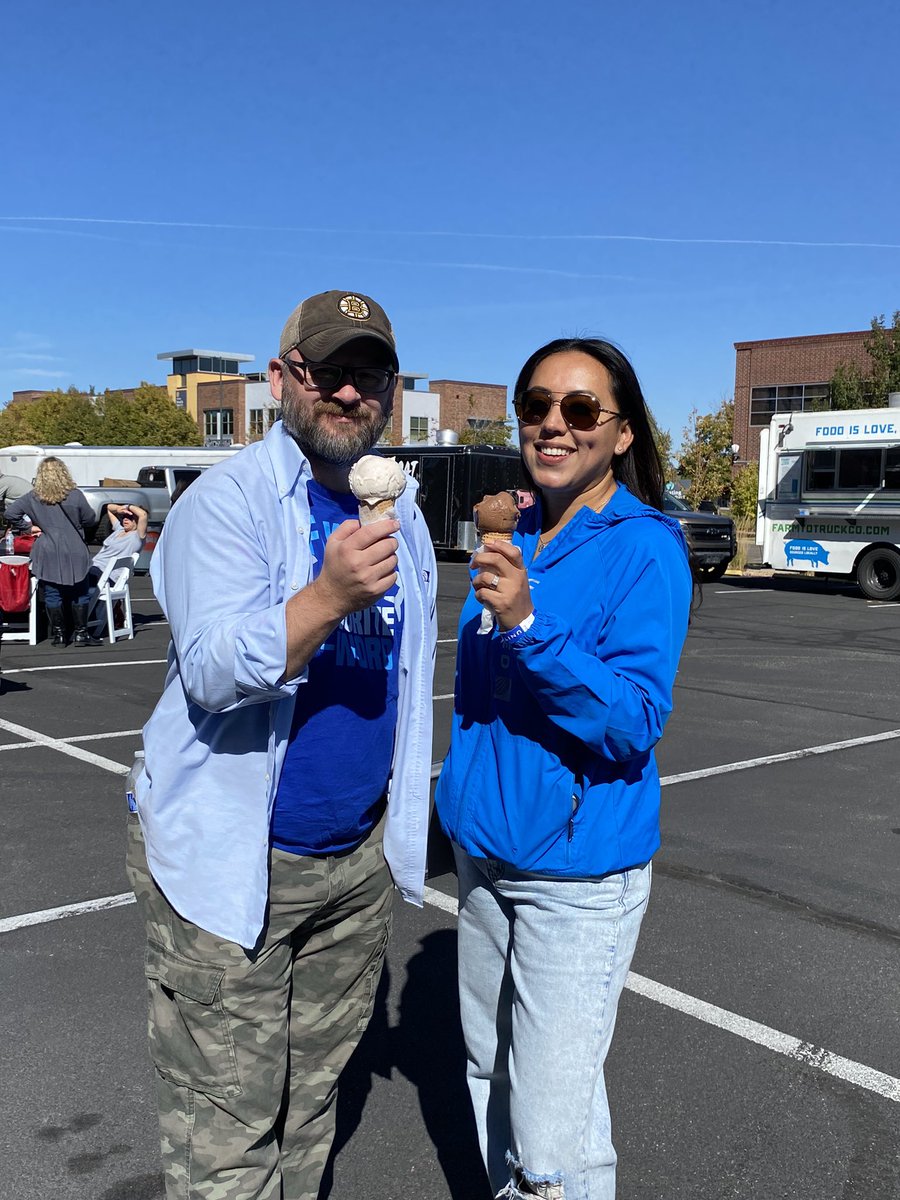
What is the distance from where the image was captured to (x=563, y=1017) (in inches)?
83.0

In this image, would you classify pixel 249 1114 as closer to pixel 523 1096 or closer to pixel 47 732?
pixel 523 1096

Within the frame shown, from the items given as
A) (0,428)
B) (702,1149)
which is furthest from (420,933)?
(0,428)

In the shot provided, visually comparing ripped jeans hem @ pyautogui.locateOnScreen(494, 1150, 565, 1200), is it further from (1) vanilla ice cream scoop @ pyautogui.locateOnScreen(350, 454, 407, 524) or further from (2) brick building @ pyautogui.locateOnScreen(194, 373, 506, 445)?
(2) brick building @ pyautogui.locateOnScreen(194, 373, 506, 445)

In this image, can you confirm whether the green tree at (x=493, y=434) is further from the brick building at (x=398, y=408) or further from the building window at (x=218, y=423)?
the building window at (x=218, y=423)

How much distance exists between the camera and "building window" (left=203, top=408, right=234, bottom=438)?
73.6 meters

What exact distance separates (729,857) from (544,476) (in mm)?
3474

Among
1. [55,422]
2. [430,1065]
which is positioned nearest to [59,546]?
[430,1065]

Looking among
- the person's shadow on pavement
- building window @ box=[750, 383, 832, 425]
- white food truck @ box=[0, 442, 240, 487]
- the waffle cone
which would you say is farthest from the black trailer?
the waffle cone

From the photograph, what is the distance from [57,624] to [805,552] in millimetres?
13328

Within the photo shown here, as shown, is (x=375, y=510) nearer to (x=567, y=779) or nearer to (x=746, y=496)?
(x=567, y=779)

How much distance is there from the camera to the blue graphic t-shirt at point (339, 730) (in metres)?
2.21

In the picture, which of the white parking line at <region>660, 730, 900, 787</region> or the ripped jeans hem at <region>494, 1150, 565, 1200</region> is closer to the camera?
the ripped jeans hem at <region>494, 1150, 565, 1200</region>

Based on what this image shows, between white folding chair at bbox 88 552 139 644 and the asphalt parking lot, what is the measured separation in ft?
18.1

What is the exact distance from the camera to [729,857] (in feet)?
17.3
